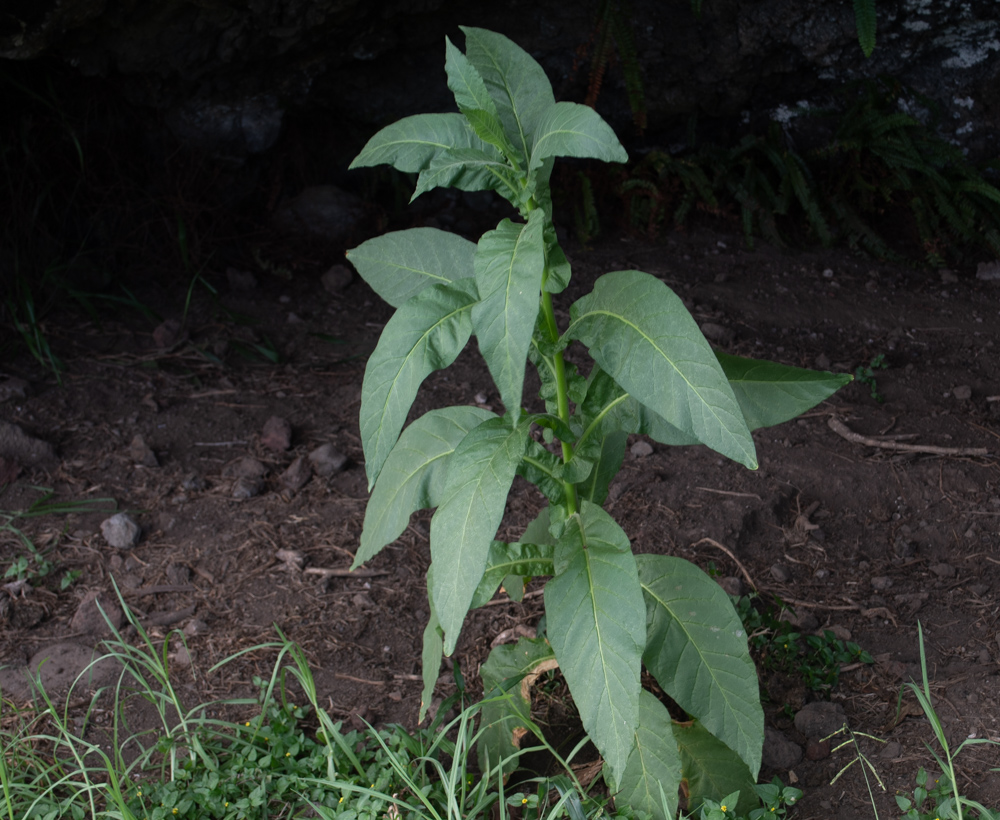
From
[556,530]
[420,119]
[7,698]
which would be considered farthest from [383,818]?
[420,119]

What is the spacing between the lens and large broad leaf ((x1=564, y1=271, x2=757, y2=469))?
1.42 meters

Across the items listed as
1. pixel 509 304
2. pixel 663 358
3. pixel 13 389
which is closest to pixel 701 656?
pixel 663 358

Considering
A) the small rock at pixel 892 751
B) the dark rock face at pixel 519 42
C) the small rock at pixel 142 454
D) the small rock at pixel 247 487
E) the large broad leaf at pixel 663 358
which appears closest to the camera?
the large broad leaf at pixel 663 358

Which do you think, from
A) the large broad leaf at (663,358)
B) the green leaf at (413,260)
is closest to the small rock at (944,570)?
the large broad leaf at (663,358)

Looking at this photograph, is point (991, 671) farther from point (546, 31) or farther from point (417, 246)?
point (546, 31)

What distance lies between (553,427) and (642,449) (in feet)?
5.00

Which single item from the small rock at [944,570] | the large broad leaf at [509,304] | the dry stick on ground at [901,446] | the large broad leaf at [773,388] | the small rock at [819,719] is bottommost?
the small rock at [819,719]

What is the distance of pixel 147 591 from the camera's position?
2.75 metres

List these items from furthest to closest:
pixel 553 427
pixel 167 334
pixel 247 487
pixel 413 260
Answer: pixel 167 334 → pixel 247 487 → pixel 413 260 → pixel 553 427

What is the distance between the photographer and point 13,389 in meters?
3.58

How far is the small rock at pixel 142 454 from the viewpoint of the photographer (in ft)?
10.9

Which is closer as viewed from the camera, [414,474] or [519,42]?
[414,474]

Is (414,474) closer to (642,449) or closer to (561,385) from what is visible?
(561,385)

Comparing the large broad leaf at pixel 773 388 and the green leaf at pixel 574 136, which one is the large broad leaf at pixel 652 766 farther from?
the green leaf at pixel 574 136
